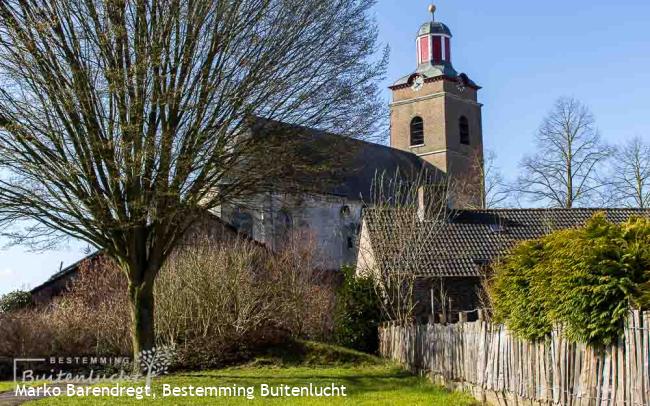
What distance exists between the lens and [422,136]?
60.9 meters

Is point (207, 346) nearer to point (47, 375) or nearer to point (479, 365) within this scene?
point (47, 375)

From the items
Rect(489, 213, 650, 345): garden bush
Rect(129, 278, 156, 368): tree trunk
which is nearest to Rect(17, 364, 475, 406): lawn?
Rect(129, 278, 156, 368): tree trunk

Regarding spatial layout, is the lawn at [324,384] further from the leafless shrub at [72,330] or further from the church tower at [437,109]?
the church tower at [437,109]

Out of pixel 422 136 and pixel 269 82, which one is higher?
pixel 422 136

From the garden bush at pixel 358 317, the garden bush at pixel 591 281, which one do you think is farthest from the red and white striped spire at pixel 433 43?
the garden bush at pixel 591 281

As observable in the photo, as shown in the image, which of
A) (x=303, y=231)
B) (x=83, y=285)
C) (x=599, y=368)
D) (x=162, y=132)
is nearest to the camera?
(x=599, y=368)

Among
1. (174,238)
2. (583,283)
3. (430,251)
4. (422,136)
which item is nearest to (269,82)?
(174,238)

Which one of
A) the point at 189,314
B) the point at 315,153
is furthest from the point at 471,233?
the point at 315,153

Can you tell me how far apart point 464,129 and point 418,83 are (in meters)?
5.52

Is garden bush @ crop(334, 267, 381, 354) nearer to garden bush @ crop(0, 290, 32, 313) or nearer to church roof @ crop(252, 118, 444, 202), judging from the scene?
church roof @ crop(252, 118, 444, 202)

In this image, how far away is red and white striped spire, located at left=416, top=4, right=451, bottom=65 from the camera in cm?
6075

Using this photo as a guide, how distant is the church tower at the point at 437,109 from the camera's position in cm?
5972

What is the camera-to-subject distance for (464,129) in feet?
205

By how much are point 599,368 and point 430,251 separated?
16.8 meters
